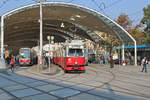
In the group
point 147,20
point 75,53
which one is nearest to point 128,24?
point 147,20

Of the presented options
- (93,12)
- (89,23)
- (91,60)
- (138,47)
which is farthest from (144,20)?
(91,60)

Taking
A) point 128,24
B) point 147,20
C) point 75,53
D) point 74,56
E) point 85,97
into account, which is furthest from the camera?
point 128,24

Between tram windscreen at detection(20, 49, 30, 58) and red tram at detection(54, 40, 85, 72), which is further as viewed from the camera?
tram windscreen at detection(20, 49, 30, 58)

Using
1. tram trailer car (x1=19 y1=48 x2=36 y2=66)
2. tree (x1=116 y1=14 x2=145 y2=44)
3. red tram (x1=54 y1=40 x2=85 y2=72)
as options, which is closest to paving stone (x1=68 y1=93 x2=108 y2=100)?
red tram (x1=54 y1=40 x2=85 y2=72)

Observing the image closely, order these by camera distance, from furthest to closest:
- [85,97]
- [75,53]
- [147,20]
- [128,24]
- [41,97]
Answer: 1. [128,24]
2. [147,20]
3. [75,53]
4. [41,97]
5. [85,97]

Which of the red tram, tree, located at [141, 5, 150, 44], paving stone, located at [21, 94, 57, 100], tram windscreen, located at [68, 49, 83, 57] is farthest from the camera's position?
tree, located at [141, 5, 150, 44]

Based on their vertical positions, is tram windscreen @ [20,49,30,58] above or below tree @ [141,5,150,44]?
below

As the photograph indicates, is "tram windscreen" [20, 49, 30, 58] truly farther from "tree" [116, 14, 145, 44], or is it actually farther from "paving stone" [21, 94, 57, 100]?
"paving stone" [21, 94, 57, 100]

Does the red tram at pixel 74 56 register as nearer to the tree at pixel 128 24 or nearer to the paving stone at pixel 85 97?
the paving stone at pixel 85 97

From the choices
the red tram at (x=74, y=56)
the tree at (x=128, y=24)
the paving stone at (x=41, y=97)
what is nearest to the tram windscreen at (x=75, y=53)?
the red tram at (x=74, y=56)

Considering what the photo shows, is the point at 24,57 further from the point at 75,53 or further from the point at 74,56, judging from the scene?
the point at 74,56

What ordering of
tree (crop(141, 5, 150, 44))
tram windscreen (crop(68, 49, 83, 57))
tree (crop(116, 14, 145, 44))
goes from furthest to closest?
1. tree (crop(116, 14, 145, 44))
2. tree (crop(141, 5, 150, 44))
3. tram windscreen (crop(68, 49, 83, 57))

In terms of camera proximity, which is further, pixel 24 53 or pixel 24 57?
pixel 24 53

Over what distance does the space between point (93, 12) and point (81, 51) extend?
53.9ft
